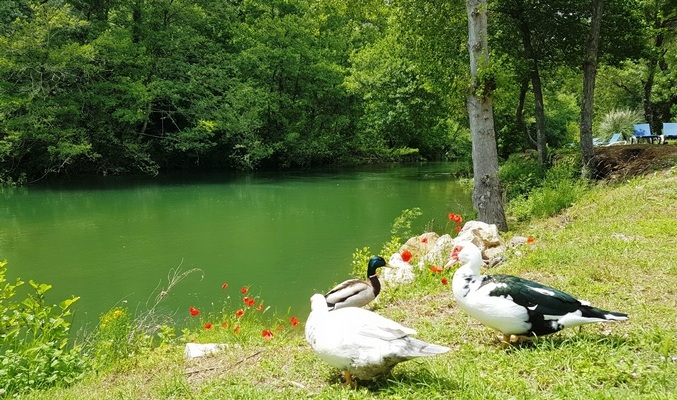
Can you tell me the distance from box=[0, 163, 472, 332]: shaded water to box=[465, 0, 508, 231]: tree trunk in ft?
7.75

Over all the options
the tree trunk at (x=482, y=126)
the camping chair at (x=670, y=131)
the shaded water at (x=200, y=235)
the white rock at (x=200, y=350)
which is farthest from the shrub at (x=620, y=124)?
the white rock at (x=200, y=350)

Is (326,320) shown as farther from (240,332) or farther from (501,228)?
(501,228)

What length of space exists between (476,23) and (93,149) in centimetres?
2237

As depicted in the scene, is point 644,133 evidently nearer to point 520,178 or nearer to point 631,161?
point 631,161

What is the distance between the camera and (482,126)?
854 cm

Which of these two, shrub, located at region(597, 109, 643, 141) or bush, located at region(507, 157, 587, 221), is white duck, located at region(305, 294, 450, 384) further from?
shrub, located at region(597, 109, 643, 141)

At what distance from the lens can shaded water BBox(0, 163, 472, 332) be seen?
24.9 feet

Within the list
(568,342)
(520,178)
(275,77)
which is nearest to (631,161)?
(520,178)

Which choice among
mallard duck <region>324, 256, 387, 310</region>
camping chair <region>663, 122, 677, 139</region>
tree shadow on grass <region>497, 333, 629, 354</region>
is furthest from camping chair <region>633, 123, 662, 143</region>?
tree shadow on grass <region>497, 333, 629, 354</region>

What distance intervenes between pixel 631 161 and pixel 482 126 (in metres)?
6.12

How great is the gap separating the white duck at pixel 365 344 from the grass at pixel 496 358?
0.21 metres

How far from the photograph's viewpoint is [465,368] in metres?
3.03

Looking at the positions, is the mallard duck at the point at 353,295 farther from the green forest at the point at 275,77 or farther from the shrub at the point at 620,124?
the shrub at the point at 620,124

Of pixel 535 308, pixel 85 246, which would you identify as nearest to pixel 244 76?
pixel 85 246
